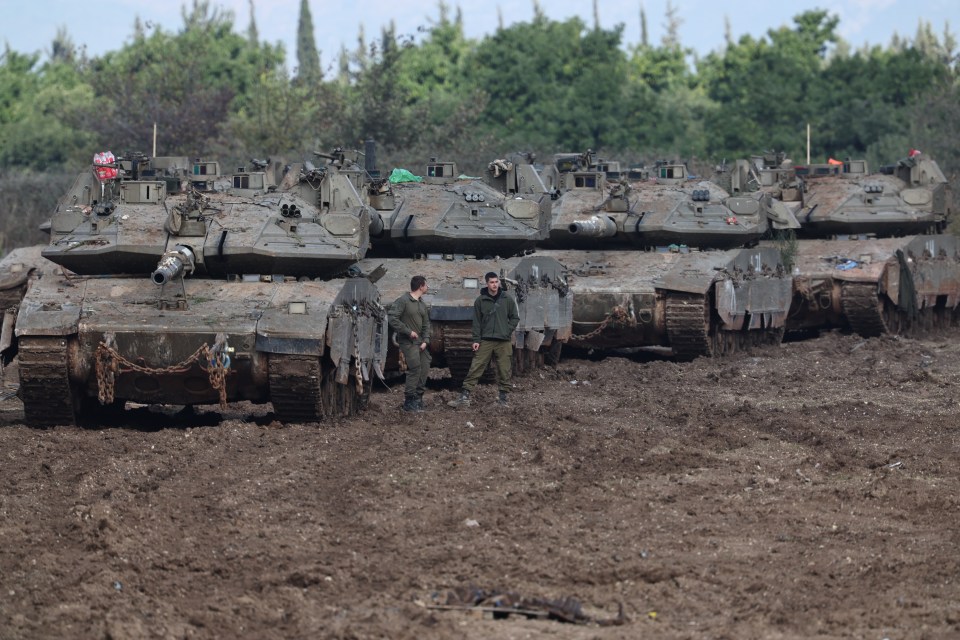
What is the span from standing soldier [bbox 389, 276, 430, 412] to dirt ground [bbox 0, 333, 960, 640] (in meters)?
0.29

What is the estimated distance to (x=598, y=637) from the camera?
298 inches

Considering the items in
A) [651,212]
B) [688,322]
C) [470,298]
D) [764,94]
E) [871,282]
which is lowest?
[688,322]

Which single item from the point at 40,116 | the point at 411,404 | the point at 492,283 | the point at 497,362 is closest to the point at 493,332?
the point at 497,362

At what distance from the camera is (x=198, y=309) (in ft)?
45.5

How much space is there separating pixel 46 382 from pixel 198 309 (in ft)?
4.27

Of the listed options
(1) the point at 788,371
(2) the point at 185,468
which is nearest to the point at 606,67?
(1) the point at 788,371

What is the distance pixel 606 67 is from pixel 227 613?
44217 mm

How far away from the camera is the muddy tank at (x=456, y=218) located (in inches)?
733

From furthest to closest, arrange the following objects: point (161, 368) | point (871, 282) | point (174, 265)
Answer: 1. point (871, 282)
2. point (174, 265)
3. point (161, 368)

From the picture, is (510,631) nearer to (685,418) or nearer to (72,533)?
(72,533)

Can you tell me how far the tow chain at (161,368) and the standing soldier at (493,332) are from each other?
3.01 meters

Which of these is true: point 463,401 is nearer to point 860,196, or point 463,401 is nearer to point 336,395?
point 336,395

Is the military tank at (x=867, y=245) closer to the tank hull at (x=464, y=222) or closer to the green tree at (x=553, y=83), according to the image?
the tank hull at (x=464, y=222)

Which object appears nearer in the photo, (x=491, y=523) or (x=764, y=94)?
(x=491, y=523)
